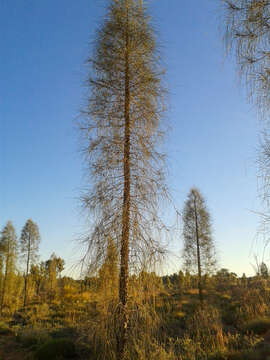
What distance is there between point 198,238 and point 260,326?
10316mm

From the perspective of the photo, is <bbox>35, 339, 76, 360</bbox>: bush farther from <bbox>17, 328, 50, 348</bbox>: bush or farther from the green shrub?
the green shrub

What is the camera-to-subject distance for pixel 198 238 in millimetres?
19922

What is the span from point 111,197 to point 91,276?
4.94ft

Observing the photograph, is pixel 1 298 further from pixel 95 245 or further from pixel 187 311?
pixel 95 245

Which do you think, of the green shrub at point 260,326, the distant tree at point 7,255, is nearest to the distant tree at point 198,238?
the green shrub at point 260,326

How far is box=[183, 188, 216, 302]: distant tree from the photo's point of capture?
1973 centimetres

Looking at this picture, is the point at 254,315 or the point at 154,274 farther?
the point at 254,315

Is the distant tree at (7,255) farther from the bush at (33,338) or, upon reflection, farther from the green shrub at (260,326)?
the green shrub at (260,326)

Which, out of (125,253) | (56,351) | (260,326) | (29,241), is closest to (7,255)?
(29,241)

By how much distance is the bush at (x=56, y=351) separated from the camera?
28.9 ft

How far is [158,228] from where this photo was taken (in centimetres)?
518

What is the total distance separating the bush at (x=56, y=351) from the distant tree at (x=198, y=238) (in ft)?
39.9

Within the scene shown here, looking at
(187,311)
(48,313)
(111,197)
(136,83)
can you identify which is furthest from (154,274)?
(48,313)

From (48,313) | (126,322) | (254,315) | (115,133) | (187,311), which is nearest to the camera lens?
(126,322)
